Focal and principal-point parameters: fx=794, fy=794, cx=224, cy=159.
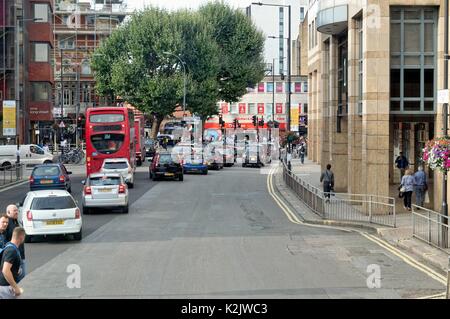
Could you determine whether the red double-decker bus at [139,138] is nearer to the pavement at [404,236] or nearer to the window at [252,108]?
the pavement at [404,236]

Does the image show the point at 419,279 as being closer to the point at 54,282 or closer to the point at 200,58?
the point at 54,282

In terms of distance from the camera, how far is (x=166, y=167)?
45406mm

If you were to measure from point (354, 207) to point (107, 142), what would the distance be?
1870cm

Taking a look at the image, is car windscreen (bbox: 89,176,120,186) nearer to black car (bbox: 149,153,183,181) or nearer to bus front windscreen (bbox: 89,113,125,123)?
bus front windscreen (bbox: 89,113,125,123)

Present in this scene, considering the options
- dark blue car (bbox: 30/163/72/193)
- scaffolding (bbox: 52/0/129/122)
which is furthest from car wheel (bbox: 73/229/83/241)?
scaffolding (bbox: 52/0/129/122)

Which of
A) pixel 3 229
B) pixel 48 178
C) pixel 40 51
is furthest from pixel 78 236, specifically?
pixel 40 51

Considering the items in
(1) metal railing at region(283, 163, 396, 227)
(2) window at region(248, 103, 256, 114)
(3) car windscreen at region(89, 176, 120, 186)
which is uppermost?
(2) window at region(248, 103, 256, 114)

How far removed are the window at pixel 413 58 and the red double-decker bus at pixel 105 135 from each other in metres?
17.7

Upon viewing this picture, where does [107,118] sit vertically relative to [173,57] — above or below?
below

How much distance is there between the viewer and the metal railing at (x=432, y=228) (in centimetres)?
2025

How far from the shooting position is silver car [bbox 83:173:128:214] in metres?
28.9

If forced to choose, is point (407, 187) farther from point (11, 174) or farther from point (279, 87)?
point (279, 87)

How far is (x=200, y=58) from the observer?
2997 inches

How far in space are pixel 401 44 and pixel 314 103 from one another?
37.7 metres
